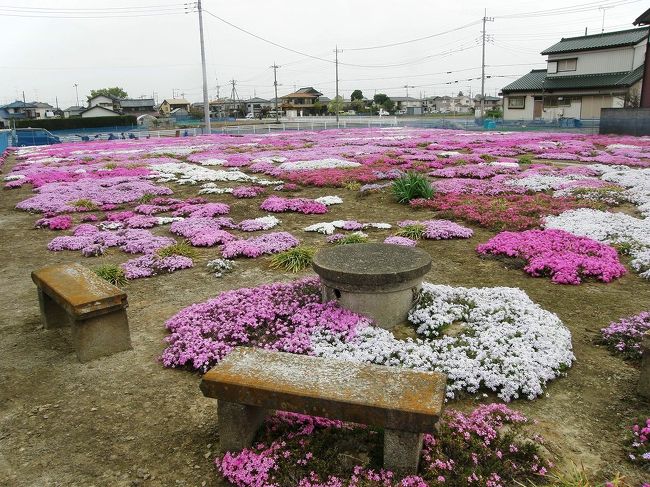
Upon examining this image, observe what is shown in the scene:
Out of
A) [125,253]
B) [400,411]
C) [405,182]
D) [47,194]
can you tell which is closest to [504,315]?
[400,411]

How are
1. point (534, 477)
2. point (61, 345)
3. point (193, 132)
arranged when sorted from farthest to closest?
1. point (193, 132)
2. point (61, 345)
3. point (534, 477)

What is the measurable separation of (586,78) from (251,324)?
207ft

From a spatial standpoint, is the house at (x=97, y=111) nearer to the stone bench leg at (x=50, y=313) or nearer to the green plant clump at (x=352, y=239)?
the green plant clump at (x=352, y=239)

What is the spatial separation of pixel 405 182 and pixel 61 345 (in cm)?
1188

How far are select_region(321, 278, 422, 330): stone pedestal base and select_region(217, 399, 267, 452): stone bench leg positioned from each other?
8.60ft

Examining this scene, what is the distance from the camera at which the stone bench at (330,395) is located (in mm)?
3855

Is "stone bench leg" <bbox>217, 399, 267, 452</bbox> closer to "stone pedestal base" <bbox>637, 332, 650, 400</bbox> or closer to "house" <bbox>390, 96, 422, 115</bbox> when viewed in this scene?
"stone pedestal base" <bbox>637, 332, 650, 400</bbox>

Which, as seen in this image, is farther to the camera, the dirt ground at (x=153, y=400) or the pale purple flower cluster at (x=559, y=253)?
the pale purple flower cluster at (x=559, y=253)

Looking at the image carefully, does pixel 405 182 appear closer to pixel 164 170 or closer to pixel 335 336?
pixel 335 336

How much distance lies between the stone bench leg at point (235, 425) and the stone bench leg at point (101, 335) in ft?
9.02

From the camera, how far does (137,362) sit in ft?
21.0

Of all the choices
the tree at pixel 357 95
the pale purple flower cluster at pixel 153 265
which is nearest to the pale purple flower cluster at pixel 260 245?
the pale purple flower cluster at pixel 153 265

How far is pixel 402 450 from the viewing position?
3969 mm

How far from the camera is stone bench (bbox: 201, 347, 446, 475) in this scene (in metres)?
3.86
